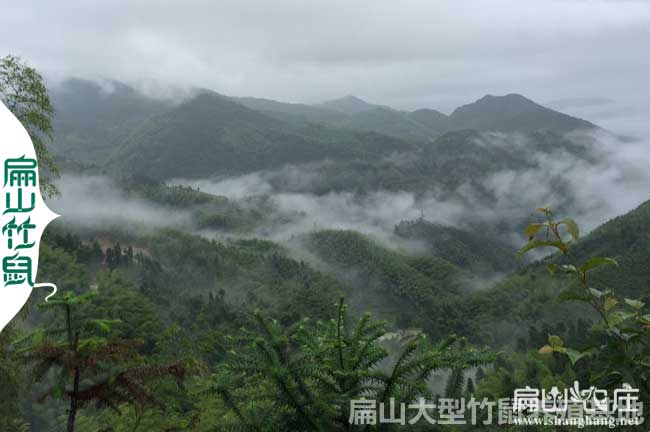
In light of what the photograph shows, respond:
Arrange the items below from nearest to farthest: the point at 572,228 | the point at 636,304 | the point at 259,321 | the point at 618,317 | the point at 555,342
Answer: the point at 572,228, the point at 618,317, the point at 636,304, the point at 555,342, the point at 259,321

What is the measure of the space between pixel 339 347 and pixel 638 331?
2429 mm

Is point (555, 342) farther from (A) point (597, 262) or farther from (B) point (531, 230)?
(B) point (531, 230)

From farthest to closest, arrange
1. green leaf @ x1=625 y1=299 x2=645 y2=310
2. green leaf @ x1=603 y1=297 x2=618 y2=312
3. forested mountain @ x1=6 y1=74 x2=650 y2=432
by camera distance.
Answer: forested mountain @ x1=6 y1=74 x2=650 y2=432
green leaf @ x1=625 y1=299 x2=645 y2=310
green leaf @ x1=603 y1=297 x2=618 y2=312

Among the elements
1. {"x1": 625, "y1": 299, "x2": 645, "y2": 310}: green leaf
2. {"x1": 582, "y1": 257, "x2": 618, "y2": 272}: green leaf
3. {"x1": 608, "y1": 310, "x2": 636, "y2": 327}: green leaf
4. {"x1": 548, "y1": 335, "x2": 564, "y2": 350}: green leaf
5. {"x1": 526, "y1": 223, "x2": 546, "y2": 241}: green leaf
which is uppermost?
{"x1": 526, "y1": 223, "x2": 546, "y2": 241}: green leaf

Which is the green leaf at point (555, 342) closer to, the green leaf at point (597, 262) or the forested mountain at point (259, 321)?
the forested mountain at point (259, 321)

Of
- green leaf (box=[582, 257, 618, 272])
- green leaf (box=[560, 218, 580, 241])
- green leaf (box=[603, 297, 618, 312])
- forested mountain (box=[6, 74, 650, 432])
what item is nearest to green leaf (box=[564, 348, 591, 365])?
forested mountain (box=[6, 74, 650, 432])

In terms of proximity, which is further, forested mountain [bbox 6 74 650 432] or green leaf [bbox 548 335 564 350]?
forested mountain [bbox 6 74 650 432]

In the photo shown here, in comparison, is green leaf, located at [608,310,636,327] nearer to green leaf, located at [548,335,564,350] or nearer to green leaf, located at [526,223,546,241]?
green leaf, located at [548,335,564,350]

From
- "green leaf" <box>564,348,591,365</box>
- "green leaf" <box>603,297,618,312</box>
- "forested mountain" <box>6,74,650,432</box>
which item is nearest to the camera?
"green leaf" <box>564,348,591,365</box>

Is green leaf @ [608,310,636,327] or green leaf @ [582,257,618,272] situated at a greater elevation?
green leaf @ [582,257,618,272]

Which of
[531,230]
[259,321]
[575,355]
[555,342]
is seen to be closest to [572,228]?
[531,230]

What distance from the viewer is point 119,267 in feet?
272

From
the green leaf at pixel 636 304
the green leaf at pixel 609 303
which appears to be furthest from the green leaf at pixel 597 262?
the green leaf at pixel 636 304

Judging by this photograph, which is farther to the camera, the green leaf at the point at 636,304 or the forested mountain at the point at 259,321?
the forested mountain at the point at 259,321
